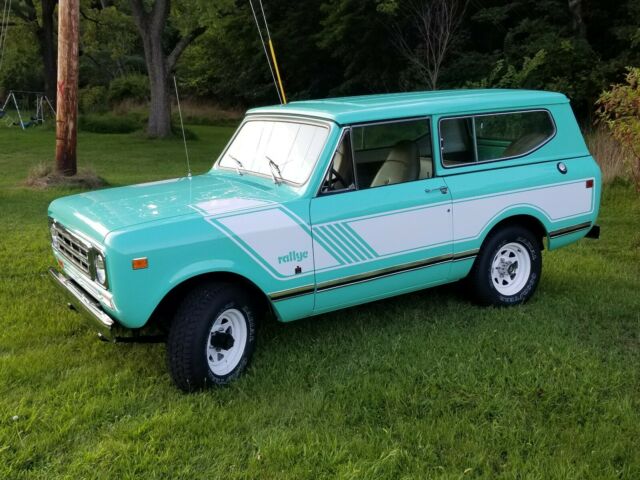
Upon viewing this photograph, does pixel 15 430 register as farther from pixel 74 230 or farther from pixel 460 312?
pixel 460 312

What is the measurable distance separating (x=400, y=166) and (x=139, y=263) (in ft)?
7.48

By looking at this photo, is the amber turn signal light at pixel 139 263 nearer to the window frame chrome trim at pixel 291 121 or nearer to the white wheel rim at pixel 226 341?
the white wheel rim at pixel 226 341

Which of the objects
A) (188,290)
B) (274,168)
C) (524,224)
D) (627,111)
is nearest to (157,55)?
(627,111)

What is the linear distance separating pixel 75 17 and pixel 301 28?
21.0 metres

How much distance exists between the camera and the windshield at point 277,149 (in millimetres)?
4531

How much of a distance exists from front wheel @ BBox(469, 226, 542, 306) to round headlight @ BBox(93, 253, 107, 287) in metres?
2.97

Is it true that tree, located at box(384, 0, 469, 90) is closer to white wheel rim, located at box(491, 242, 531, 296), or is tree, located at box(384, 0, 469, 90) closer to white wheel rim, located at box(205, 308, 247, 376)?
white wheel rim, located at box(491, 242, 531, 296)

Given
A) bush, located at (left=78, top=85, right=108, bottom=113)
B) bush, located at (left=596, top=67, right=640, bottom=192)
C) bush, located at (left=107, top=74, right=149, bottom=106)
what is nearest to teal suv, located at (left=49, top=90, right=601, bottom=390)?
bush, located at (left=596, top=67, right=640, bottom=192)

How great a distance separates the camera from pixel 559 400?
3871 mm

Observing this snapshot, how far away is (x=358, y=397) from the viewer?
3.87m

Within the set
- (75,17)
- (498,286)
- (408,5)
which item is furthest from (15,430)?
(408,5)

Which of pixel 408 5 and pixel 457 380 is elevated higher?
pixel 408 5

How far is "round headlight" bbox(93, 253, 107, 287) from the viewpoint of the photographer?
12.2 ft

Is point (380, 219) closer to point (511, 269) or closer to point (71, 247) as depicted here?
point (511, 269)
